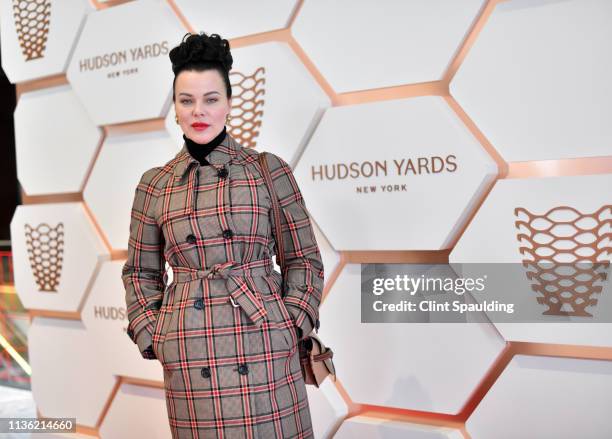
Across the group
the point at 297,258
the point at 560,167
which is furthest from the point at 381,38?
the point at 297,258

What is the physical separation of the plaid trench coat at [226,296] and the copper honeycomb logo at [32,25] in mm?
1468

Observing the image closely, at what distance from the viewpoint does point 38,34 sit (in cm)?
270

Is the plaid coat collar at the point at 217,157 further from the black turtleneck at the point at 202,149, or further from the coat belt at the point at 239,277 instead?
the coat belt at the point at 239,277

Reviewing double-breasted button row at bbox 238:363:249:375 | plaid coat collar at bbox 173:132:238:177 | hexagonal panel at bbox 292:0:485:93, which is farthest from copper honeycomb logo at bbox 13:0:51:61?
double-breasted button row at bbox 238:363:249:375

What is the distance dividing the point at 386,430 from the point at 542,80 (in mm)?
1117

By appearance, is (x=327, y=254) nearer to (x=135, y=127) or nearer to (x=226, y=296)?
(x=226, y=296)

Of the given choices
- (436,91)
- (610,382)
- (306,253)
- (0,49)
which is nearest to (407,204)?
(436,91)

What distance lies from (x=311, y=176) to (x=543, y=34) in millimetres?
795

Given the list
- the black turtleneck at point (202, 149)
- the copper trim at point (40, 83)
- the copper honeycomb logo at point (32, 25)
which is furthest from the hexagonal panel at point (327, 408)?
the copper honeycomb logo at point (32, 25)

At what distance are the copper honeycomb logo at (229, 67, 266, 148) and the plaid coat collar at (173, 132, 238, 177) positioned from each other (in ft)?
2.03

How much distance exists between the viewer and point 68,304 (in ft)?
8.80

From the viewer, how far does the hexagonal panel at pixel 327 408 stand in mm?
2062

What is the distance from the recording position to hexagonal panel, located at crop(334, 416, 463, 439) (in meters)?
1.87

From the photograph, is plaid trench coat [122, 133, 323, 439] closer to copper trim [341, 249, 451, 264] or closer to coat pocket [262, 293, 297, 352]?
coat pocket [262, 293, 297, 352]
